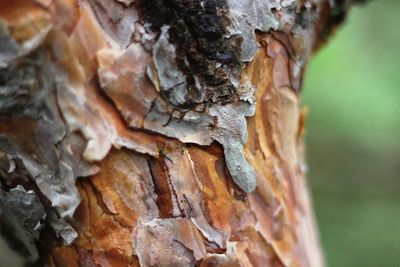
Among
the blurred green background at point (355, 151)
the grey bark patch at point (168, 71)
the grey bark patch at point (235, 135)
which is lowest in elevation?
the blurred green background at point (355, 151)

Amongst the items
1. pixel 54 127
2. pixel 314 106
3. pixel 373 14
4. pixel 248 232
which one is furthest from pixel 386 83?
pixel 54 127

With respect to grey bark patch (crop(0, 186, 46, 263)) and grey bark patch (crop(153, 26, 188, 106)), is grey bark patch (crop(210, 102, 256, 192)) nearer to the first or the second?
grey bark patch (crop(153, 26, 188, 106))

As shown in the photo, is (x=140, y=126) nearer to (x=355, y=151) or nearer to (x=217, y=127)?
(x=217, y=127)

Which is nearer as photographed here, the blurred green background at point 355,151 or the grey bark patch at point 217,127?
the grey bark patch at point 217,127

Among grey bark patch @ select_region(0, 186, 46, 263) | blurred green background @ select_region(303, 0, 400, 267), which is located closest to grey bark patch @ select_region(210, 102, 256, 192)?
grey bark patch @ select_region(0, 186, 46, 263)

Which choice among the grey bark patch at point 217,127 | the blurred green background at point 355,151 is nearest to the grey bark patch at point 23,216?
the grey bark patch at point 217,127

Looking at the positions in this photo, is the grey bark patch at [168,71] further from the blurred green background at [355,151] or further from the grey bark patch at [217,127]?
the blurred green background at [355,151]

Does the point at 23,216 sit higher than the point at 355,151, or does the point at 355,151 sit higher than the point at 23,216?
the point at 23,216

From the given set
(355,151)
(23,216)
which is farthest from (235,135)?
(355,151)
